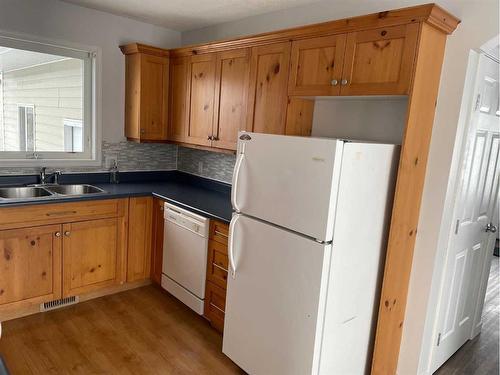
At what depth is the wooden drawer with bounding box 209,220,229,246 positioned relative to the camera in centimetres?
257

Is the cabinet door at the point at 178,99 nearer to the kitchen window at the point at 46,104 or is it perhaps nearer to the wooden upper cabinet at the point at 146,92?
the wooden upper cabinet at the point at 146,92

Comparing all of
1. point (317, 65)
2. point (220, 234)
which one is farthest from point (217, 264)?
point (317, 65)

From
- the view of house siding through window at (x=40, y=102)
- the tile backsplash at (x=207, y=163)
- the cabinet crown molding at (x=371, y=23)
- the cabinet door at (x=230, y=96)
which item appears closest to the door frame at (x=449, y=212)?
the cabinet crown molding at (x=371, y=23)

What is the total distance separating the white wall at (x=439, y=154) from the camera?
6.33ft

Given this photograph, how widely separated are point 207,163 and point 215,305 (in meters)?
1.44

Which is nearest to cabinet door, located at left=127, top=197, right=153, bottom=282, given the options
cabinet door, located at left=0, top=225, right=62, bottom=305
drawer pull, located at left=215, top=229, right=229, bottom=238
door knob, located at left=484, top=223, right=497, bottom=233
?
cabinet door, located at left=0, top=225, right=62, bottom=305

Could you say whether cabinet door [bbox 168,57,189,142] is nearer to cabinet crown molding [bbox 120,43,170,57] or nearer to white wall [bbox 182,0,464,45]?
cabinet crown molding [bbox 120,43,170,57]

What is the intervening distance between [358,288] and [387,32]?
1.32 meters

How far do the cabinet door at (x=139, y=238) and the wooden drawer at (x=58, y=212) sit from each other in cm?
12

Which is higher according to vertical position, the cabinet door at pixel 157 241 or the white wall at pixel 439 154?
the white wall at pixel 439 154

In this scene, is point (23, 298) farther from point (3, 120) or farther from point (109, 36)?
point (109, 36)

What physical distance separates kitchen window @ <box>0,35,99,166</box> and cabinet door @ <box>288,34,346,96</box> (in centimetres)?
197

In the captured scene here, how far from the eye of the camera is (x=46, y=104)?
3279 mm

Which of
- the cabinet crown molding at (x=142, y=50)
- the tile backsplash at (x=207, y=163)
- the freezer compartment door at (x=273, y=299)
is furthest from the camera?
the tile backsplash at (x=207, y=163)
